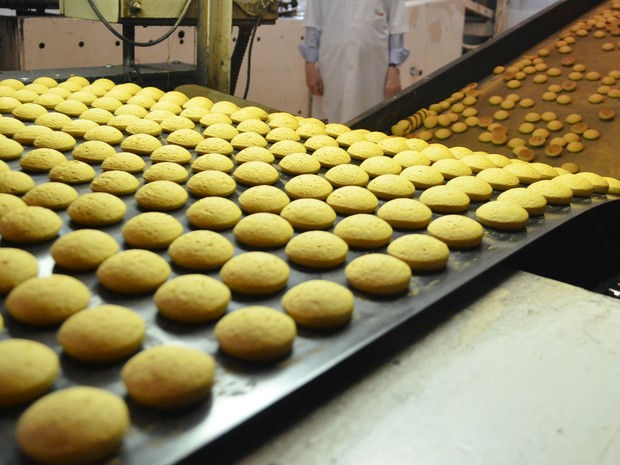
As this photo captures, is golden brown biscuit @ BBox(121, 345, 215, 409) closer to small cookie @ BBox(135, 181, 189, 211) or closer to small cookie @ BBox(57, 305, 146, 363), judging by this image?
small cookie @ BBox(57, 305, 146, 363)


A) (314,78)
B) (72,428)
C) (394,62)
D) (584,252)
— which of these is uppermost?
(394,62)

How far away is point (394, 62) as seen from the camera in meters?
4.09

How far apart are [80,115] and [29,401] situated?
1428mm

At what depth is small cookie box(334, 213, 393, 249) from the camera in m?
1.21

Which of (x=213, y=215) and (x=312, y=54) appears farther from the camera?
(x=312, y=54)

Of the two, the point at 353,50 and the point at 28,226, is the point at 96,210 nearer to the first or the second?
the point at 28,226

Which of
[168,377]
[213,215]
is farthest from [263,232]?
[168,377]

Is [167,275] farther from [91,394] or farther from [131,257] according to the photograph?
[91,394]

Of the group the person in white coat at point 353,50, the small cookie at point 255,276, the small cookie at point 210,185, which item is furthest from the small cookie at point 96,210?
the person in white coat at point 353,50

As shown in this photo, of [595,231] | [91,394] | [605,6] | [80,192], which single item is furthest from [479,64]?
[91,394]

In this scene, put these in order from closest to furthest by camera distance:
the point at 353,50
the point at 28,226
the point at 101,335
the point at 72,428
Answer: the point at 72,428, the point at 101,335, the point at 28,226, the point at 353,50

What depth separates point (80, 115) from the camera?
1.95 m

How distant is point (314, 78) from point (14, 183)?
10.1ft

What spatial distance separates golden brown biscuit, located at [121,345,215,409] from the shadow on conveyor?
0.81 metres
